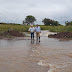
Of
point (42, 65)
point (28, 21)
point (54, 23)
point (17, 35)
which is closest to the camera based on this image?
point (42, 65)

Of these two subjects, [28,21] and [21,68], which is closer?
[21,68]

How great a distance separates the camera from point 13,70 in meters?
4.70

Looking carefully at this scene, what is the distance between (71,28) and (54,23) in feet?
172

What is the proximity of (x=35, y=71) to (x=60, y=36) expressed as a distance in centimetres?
1449

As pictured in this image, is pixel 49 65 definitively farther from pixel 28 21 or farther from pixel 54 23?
pixel 28 21

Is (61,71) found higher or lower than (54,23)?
lower

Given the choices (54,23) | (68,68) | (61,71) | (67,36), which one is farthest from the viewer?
(54,23)

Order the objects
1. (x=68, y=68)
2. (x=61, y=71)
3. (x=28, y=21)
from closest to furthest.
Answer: (x=61, y=71)
(x=68, y=68)
(x=28, y=21)

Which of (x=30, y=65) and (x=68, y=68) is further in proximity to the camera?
(x=30, y=65)

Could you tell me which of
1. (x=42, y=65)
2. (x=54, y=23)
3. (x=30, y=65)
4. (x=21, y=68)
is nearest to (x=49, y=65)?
(x=42, y=65)

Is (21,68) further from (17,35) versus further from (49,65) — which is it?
(17,35)

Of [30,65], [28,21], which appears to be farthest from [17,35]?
[28,21]

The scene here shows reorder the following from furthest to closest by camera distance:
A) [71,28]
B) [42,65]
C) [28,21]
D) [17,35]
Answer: [28,21], [71,28], [17,35], [42,65]

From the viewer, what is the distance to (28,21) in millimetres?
93062
